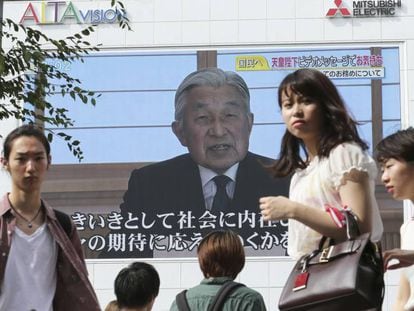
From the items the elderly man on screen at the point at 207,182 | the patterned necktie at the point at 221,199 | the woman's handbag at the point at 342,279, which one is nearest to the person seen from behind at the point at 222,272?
the woman's handbag at the point at 342,279

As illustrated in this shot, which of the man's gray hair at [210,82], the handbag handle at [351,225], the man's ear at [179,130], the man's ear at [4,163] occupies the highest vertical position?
the man's gray hair at [210,82]

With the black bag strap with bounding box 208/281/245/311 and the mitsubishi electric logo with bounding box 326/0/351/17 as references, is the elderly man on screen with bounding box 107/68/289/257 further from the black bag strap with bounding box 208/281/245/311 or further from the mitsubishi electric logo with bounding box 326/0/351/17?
the black bag strap with bounding box 208/281/245/311

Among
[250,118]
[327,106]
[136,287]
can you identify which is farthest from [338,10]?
[327,106]

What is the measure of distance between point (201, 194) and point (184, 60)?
2.99 metres

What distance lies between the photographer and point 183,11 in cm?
2241

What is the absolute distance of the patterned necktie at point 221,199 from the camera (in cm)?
2108

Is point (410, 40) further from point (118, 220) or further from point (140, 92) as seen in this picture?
point (118, 220)

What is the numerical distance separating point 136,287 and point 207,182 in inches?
649

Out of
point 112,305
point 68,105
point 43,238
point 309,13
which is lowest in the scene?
point 112,305

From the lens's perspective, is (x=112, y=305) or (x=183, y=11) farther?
(x=183, y=11)

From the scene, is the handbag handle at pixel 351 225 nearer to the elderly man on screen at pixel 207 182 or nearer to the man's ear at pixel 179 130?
the elderly man on screen at pixel 207 182

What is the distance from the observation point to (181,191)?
21.4m

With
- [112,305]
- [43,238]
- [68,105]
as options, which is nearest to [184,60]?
[68,105]

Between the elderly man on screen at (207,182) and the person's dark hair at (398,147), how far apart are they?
57.6 feet
